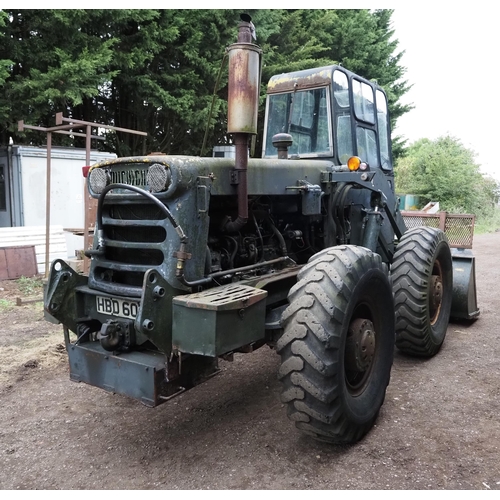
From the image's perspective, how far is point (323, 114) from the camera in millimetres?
5102

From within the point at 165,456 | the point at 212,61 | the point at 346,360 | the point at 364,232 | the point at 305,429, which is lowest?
the point at 165,456

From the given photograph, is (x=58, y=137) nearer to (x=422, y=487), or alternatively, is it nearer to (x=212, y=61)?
(x=212, y=61)

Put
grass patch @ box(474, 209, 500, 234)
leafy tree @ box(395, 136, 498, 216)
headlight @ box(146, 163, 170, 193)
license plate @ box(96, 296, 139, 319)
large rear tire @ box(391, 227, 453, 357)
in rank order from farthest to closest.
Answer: leafy tree @ box(395, 136, 498, 216), grass patch @ box(474, 209, 500, 234), large rear tire @ box(391, 227, 453, 357), license plate @ box(96, 296, 139, 319), headlight @ box(146, 163, 170, 193)

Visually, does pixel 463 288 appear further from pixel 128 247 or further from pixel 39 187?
pixel 39 187

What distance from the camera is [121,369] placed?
319cm

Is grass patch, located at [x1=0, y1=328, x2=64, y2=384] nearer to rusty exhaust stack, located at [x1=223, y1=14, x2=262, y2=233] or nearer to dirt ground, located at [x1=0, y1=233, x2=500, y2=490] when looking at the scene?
dirt ground, located at [x1=0, y1=233, x2=500, y2=490]

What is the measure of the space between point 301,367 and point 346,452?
0.73 m

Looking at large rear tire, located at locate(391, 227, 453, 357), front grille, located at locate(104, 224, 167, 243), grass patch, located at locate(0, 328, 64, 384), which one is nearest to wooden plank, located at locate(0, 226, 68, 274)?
grass patch, located at locate(0, 328, 64, 384)

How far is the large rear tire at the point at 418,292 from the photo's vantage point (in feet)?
15.4

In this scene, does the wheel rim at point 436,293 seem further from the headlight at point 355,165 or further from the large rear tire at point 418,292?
the headlight at point 355,165

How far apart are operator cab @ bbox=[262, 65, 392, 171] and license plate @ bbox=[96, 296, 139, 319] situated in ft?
8.26

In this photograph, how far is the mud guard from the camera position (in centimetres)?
610

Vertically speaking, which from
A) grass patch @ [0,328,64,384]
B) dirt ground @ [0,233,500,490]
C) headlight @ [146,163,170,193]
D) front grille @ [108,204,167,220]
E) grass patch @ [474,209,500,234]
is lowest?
dirt ground @ [0,233,500,490]

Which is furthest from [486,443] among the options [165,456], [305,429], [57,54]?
[57,54]
